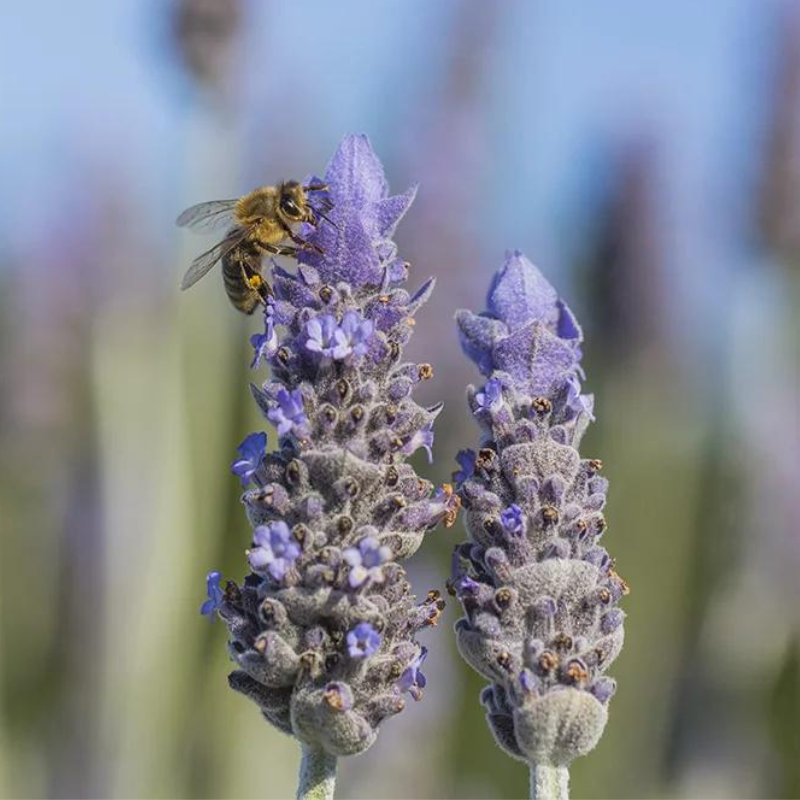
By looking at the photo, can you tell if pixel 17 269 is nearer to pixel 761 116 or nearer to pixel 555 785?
pixel 761 116

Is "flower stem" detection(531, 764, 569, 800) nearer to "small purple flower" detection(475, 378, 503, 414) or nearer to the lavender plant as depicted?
the lavender plant

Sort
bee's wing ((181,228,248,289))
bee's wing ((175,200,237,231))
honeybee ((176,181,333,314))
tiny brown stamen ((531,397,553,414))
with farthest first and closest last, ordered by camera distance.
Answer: bee's wing ((175,200,237,231)) < bee's wing ((181,228,248,289)) < honeybee ((176,181,333,314)) < tiny brown stamen ((531,397,553,414))

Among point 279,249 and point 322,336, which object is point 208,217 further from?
point 322,336

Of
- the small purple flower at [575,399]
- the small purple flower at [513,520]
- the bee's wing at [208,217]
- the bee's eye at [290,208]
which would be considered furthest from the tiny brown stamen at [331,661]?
the bee's wing at [208,217]

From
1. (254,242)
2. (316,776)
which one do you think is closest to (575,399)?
(316,776)

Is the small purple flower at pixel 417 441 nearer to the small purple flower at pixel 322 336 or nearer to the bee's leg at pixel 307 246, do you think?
the small purple flower at pixel 322 336

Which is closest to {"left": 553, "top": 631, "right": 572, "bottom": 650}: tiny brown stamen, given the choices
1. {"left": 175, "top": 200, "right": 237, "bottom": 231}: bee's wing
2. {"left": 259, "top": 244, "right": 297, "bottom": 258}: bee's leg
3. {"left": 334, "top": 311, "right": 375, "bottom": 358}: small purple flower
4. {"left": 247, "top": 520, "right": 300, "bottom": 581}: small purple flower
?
{"left": 247, "top": 520, "right": 300, "bottom": 581}: small purple flower
